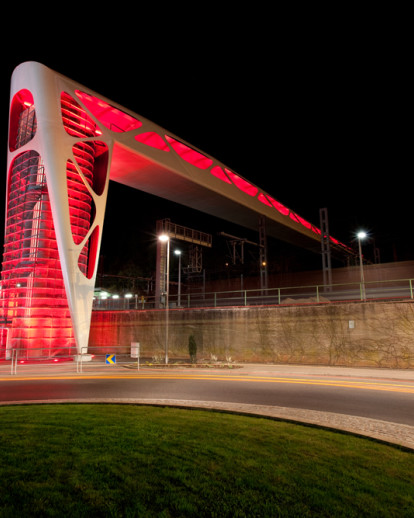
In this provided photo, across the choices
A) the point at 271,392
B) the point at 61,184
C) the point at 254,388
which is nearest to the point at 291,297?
the point at 61,184


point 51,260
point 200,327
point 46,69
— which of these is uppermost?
point 46,69

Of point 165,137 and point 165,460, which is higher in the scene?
point 165,137

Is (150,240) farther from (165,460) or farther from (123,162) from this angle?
(165,460)

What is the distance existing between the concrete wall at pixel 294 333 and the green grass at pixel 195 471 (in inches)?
500

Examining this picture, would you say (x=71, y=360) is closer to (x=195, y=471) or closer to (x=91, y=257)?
(x=91, y=257)

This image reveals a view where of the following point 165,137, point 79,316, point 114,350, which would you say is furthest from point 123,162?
point 114,350

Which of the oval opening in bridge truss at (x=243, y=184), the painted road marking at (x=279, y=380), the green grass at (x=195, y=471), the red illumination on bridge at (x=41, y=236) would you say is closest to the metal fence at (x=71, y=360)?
the red illumination on bridge at (x=41, y=236)

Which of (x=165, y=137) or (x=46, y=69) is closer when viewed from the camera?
(x=46, y=69)

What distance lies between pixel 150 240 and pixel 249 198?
25.3m

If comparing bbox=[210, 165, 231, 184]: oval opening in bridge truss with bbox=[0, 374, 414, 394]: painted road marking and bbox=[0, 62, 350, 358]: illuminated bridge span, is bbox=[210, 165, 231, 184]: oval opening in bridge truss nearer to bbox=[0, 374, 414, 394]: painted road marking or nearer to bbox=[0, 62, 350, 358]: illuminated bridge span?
bbox=[0, 62, 350, 358]: illuminated bridge span

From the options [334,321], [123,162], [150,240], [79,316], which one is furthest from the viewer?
[150,240]

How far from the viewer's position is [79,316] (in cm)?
2511

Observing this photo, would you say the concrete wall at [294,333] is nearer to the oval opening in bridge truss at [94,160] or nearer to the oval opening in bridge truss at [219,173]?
the oval opening in bridge truss at [94,160]

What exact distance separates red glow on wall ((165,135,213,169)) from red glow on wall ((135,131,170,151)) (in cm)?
76
